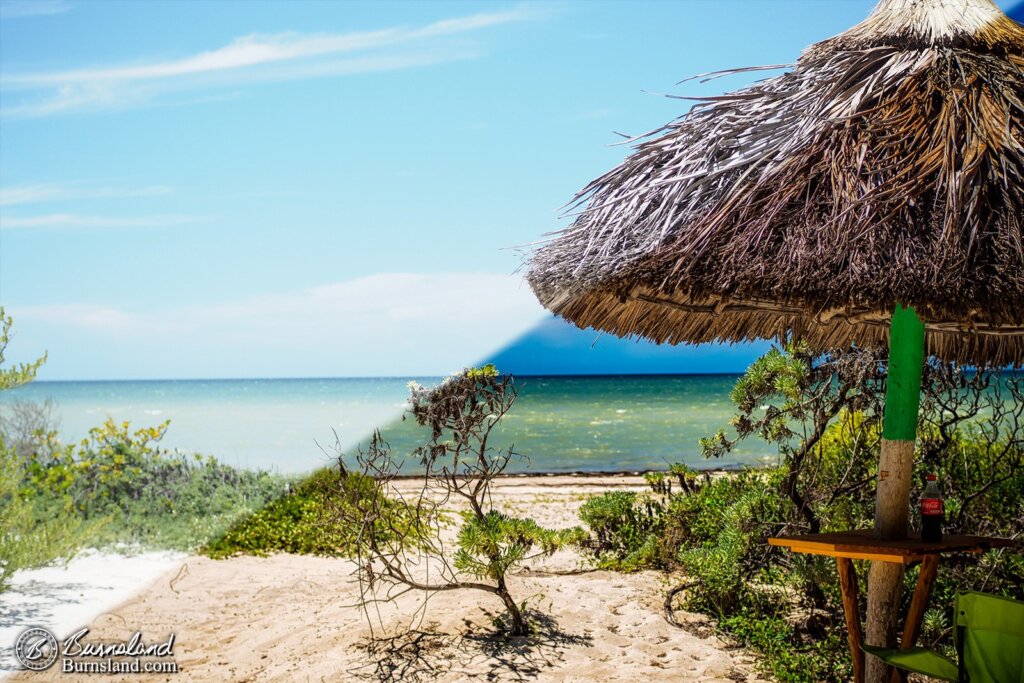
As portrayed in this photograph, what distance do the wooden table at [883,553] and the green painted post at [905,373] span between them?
1.23ft

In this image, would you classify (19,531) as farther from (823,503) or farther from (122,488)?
(823,503)

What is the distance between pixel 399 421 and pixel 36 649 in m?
26.6

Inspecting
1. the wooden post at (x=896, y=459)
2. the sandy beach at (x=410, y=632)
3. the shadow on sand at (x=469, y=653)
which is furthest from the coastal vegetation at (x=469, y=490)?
the wooden post at (x=896, y=459)

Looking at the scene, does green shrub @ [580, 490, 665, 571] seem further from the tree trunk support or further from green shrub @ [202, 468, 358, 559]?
the tree trunk support

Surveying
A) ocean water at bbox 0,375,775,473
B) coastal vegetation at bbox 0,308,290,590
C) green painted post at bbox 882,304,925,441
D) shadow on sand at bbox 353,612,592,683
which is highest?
green painted post at bbox 882,304,925,441

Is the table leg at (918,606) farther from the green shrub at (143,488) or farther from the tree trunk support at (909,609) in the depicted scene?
the green shrub at (143,488)

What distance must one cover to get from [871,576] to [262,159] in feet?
88.0

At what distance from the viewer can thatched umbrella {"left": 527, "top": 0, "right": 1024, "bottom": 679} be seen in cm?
236

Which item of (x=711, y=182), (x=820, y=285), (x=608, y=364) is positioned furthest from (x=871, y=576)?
(x=608, y=364)

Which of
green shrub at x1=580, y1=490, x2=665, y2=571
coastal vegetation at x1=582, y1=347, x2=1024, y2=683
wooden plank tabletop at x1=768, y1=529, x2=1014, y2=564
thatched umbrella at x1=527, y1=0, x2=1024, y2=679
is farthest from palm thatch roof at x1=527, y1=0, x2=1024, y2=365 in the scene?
green shrub at x1=580, y1=490, x2=665, y2=571

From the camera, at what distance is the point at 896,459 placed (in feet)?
9.27

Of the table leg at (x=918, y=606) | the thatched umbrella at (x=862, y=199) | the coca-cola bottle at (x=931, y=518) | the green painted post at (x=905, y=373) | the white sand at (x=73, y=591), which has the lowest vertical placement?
the white sand at (x=73, y=591)

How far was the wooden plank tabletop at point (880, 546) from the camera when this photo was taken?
2.56 metres

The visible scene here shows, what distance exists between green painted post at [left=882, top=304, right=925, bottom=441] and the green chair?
62 cm
